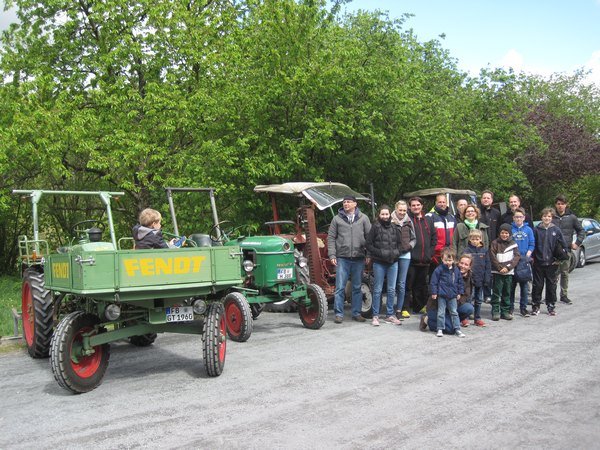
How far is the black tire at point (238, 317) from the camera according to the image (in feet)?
25.4

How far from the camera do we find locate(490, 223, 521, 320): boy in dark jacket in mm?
9023

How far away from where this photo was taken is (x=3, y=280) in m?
18.3

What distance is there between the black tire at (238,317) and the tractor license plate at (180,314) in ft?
4.94

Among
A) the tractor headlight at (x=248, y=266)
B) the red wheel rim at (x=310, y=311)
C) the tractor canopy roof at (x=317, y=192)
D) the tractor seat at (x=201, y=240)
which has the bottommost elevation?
the red wheel rim at (x=310, y=311)

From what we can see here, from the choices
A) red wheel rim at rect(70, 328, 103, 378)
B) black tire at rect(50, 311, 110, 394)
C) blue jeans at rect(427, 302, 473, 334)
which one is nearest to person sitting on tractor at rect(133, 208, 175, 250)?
black tire at rect(50, 311, 110, 394)

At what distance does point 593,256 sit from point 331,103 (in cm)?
1001

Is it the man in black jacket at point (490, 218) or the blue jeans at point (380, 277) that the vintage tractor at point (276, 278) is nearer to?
the blue jeans at point (380, 277)

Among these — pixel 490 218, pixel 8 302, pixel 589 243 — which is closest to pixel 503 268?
pixel 490 218

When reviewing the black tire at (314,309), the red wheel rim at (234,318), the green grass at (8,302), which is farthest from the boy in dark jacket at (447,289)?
the green grass at (8,302)

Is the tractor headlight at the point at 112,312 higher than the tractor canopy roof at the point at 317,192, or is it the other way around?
the tractor canopy roof at the point at 317,192

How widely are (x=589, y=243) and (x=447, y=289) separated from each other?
1214 cm

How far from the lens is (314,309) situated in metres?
8.74

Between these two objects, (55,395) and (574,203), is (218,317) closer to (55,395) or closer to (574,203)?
(55,395)

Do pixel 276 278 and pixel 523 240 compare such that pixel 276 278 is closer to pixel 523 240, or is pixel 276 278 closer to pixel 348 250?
pixel 348 250
